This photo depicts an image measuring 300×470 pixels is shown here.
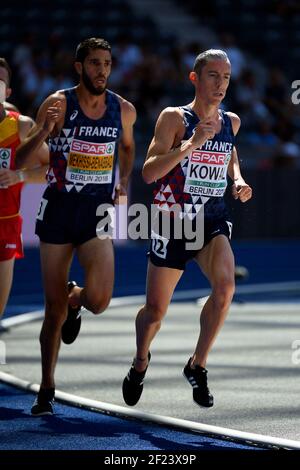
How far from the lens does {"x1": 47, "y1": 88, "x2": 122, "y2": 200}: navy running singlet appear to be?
7.63m

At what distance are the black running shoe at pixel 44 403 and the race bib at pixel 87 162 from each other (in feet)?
4.29

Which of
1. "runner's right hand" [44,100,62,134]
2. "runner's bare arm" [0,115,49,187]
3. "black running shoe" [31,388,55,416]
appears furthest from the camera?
"runner's bare arm" [0,115,49,187]

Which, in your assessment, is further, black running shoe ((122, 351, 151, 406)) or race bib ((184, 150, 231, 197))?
black running shoe ((122, 351, 151, 406))

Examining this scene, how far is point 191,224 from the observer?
7.37m

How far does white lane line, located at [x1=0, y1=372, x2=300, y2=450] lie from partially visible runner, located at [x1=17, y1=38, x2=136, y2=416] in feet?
1.19

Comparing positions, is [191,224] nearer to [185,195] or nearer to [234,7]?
[185,195]

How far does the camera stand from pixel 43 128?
7.48 metres

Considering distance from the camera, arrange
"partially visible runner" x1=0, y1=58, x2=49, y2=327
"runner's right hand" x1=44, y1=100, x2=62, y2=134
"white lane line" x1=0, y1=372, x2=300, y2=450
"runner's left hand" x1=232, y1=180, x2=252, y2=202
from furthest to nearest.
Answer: "partially visible runner" x1=0, y1=58, x2=49, y2=327
"runner's right hand" x1=44, y1=100, x2=62, y2=134
"runner's left hand" x1=232, y1=180, x2=252, y2=202
"white lane line" x1=0, y1=372, x2=300, y2=450

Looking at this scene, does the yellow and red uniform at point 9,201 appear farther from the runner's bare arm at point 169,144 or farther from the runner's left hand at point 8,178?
the runner's bare arm at point 169,144

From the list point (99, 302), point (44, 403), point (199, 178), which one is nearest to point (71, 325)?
point (99, 302)

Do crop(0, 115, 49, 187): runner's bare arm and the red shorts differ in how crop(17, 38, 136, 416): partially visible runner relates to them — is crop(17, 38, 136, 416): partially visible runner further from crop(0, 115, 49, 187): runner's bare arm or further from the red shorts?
the red shorts

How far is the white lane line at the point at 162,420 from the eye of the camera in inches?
253

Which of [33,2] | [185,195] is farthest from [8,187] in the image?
[33,2]

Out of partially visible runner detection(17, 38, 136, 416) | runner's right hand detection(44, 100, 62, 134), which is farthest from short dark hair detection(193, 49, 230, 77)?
runner's right hand detection(44, 100, 62, 134)
